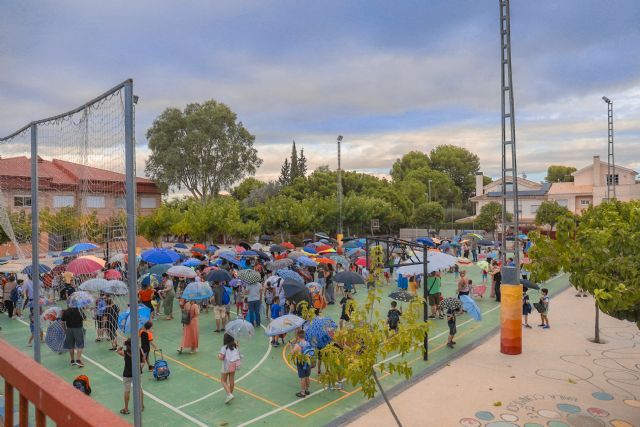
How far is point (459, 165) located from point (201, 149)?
50.5 m

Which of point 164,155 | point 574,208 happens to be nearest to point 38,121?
point 164,155

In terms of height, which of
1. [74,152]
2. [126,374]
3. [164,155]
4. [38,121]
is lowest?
[126,374]

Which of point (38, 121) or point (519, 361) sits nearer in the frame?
point (38, 121)

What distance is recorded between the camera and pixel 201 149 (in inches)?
2025

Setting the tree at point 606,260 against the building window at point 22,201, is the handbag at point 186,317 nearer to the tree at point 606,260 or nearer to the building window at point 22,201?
the building window at point 22,201

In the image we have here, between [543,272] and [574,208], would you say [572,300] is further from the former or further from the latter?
[574,208]

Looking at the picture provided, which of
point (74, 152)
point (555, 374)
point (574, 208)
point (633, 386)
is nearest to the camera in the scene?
point (74, 152)

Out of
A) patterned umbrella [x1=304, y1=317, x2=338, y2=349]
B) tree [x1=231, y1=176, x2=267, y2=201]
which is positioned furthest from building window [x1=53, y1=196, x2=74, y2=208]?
tree [x1=231, y1=176, x2=267, y2=201]

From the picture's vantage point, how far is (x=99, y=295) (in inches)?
582

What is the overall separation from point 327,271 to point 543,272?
11.7 meters

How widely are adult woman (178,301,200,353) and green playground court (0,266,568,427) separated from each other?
301 millimetres

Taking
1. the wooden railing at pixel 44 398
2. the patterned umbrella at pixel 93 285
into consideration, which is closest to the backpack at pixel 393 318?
the patterned umbrella at pixel 93 285

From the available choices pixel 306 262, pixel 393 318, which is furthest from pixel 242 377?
pixel 306 262

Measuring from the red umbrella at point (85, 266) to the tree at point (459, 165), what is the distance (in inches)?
3043
